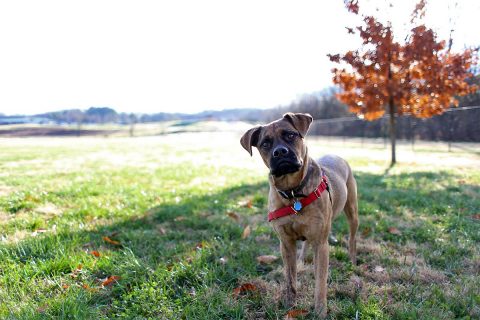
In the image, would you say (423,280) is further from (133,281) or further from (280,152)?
(133,281)

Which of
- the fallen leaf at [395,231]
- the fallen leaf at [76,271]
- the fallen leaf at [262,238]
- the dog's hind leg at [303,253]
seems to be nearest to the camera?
the fallen leaf at [76,271]

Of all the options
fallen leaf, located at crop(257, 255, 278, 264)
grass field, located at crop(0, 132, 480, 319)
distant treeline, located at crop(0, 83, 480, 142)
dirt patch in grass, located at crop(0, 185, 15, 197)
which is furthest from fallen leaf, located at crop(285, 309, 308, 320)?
distant treeline, located at crop(0, 83, 480, 142)

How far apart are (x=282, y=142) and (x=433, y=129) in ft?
79.2

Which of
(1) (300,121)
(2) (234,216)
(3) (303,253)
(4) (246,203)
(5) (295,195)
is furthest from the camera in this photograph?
(4) (246,203)

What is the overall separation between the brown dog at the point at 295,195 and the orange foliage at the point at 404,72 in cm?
952

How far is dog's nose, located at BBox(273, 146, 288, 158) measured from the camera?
10.1ft

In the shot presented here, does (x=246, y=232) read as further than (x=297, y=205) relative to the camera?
Yes

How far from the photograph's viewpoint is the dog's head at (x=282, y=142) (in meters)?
3.04

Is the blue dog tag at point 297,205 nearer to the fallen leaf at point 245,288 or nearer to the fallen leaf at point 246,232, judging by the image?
the fallen leaf at point 245,288

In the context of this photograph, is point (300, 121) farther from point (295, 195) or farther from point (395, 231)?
point (395, 231)

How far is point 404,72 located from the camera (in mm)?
11953

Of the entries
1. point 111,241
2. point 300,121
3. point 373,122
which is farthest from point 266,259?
point 373,122

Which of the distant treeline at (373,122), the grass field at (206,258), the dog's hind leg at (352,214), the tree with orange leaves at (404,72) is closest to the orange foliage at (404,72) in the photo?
the tree with orange leaves at (404,72)

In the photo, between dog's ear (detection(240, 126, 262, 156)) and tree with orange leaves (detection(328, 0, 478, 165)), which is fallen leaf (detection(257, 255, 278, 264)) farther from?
tree with orange leaves (detection(328, 0, 478, 165))
